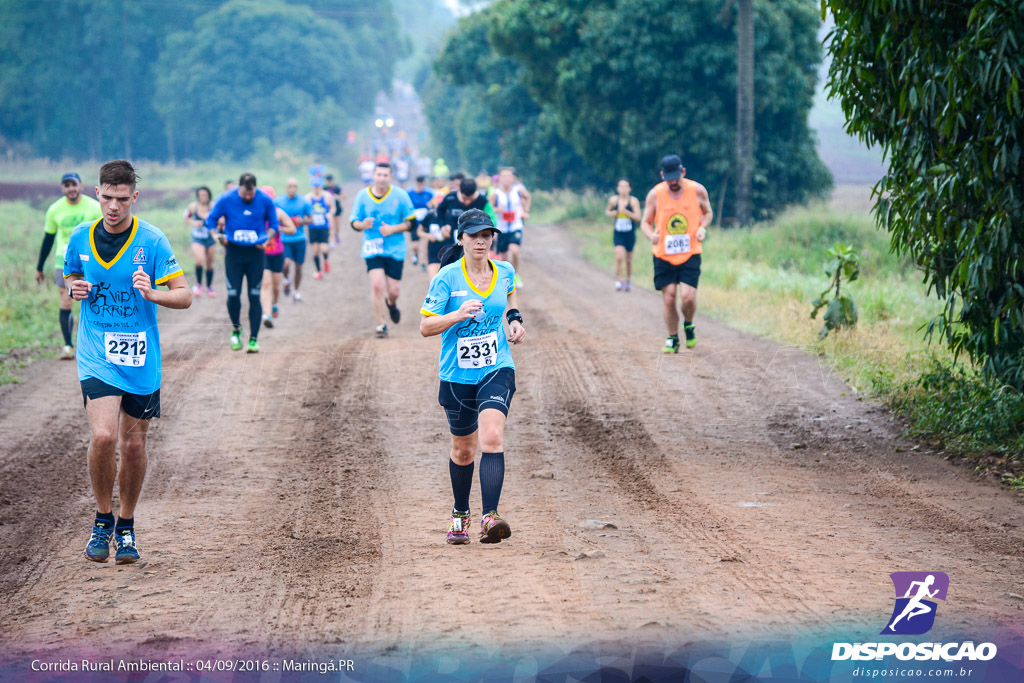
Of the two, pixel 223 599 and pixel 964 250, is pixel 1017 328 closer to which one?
pixel 964 250

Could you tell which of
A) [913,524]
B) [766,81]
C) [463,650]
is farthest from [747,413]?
[766,81]

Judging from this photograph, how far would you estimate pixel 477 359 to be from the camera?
20.1ft

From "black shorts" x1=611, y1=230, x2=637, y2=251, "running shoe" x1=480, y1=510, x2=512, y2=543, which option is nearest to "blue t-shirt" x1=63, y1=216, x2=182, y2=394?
"running shoe" x1=480, y1=510, x2=512, y2=543

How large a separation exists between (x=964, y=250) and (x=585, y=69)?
23.5m

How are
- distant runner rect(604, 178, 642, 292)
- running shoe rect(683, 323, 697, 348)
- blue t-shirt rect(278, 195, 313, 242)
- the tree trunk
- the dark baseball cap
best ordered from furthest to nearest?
the tree trunk, distant runner rect(604, 178, 642, 292), blue t-shirt rect(278, 195, 313, 242), running shoe rect(683, 323, 697, 348), the dark baseball cap

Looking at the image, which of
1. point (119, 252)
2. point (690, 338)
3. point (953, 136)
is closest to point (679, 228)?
point (690, 338)

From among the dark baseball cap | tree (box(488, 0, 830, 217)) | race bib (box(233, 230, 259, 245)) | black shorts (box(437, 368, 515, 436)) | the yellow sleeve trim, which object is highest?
tree (box(488, 0, 830, 217))

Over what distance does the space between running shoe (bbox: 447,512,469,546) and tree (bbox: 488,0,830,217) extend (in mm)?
25451

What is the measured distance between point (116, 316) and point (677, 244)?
25.6 ft

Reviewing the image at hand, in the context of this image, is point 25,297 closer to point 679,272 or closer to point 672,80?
point 679,272

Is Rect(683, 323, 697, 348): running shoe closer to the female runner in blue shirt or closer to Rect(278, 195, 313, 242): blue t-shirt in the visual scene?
Rect(278, 195, 313, 242): blue t-shirt

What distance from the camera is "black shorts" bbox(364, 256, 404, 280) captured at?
1388cm

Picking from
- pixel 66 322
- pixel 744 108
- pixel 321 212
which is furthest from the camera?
pixel 744 108

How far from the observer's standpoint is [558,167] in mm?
39969
